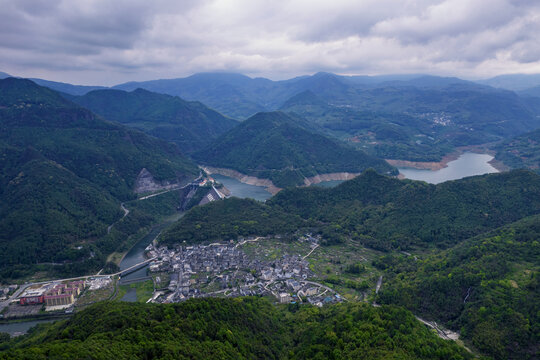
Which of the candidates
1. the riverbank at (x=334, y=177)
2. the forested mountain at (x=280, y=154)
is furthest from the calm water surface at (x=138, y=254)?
the riverbank at (x=334, y=177)

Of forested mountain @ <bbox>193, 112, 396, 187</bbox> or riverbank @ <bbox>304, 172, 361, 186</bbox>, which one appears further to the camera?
forested mountain @ <bbox>193, 112, 396, 187</bbox>

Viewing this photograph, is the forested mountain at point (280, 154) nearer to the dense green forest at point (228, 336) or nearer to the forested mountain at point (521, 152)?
the forested mountain at point (521, 152)

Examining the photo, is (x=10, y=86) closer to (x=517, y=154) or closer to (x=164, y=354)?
(x=164, y=354)

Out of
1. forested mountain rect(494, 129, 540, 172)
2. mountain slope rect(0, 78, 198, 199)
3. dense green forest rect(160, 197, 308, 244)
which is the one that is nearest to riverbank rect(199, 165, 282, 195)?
mountain slope rect(0, 78, 198, 199)

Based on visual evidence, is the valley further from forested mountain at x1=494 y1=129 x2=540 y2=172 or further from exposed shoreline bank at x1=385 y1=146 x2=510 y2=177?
exposed shoreline bank at x1=385 y1=146 x2=510 y2=177

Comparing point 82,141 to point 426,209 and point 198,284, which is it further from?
point 426,209
